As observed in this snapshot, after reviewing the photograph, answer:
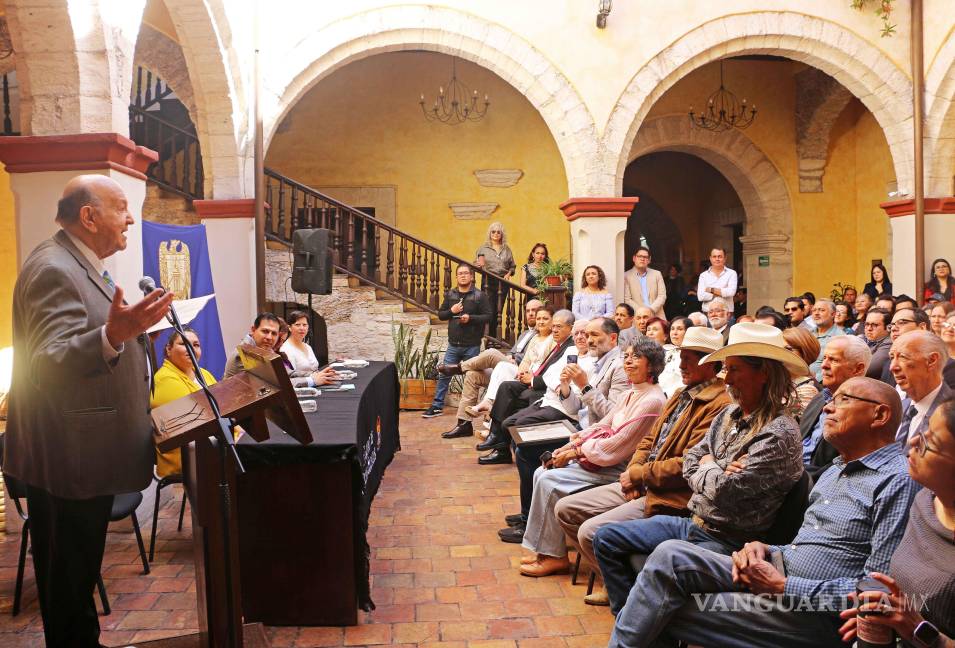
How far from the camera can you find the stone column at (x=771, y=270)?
12531mm

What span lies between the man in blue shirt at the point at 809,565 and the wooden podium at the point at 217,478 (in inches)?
47.5

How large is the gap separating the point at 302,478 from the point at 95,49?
110 inches

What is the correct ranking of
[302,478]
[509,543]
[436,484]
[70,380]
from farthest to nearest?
[436,484] < [509,543] < [302,478] < [70,380]

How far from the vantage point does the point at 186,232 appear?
21.9 ft

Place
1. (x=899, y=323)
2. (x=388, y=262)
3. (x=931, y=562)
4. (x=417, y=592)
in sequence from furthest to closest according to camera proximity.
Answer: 1. (x=388, y=262)
2. (x=899, y=323)
3. (x=417, y=592)
4. (x=931, y=562)

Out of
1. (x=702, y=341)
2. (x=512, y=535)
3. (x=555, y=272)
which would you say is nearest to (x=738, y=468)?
(x=702, y=341)

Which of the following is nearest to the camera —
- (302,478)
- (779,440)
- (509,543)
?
(779,440)

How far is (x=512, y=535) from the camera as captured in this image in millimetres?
4516

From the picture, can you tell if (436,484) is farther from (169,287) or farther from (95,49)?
(95,49)

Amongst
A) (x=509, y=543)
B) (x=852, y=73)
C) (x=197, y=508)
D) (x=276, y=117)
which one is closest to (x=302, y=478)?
(x=197, y=508)

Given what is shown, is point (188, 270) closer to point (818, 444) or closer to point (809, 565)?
point (818, 444)

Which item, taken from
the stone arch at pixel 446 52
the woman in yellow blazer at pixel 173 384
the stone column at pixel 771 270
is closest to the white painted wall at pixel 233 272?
the stone arch at pixel 446 52

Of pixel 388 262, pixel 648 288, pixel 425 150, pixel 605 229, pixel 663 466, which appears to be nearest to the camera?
pixel 663 466

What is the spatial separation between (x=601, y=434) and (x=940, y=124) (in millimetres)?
7184
